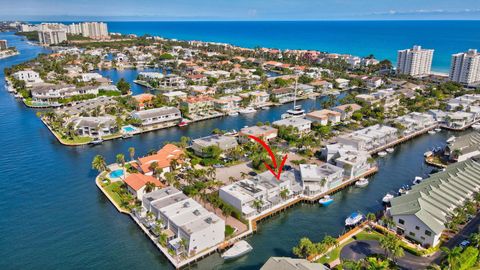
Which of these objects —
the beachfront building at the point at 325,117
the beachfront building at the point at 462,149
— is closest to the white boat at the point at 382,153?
the beachfront building at the point at 462,149

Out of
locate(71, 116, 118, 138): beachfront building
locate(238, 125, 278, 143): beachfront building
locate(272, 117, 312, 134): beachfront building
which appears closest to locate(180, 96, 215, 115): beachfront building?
locate(71, 116, 118, 138): beachfront building

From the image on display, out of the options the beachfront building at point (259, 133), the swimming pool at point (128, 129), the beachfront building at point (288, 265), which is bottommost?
the swimming pool at point (128, 129)

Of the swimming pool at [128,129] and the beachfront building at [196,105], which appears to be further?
the beachfront building at [196,105]

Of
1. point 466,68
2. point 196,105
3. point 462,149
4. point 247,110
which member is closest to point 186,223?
point 462,149

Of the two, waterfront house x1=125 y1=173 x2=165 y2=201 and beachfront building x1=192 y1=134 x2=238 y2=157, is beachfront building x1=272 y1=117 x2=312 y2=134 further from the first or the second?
waterfront house x1=125 y1=173 x2=165 y2=201

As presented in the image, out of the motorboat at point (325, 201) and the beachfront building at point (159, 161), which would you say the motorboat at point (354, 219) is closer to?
the motorboat at point (325, 201)

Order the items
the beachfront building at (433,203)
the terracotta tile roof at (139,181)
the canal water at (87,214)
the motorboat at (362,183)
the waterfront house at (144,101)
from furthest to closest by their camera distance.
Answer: the waterfront house at (144,101)
the motorboat at (362,183)
the terracotta tile roof at (139,181)
the beachfront building at (433,203)
the canal water at (87,214)
